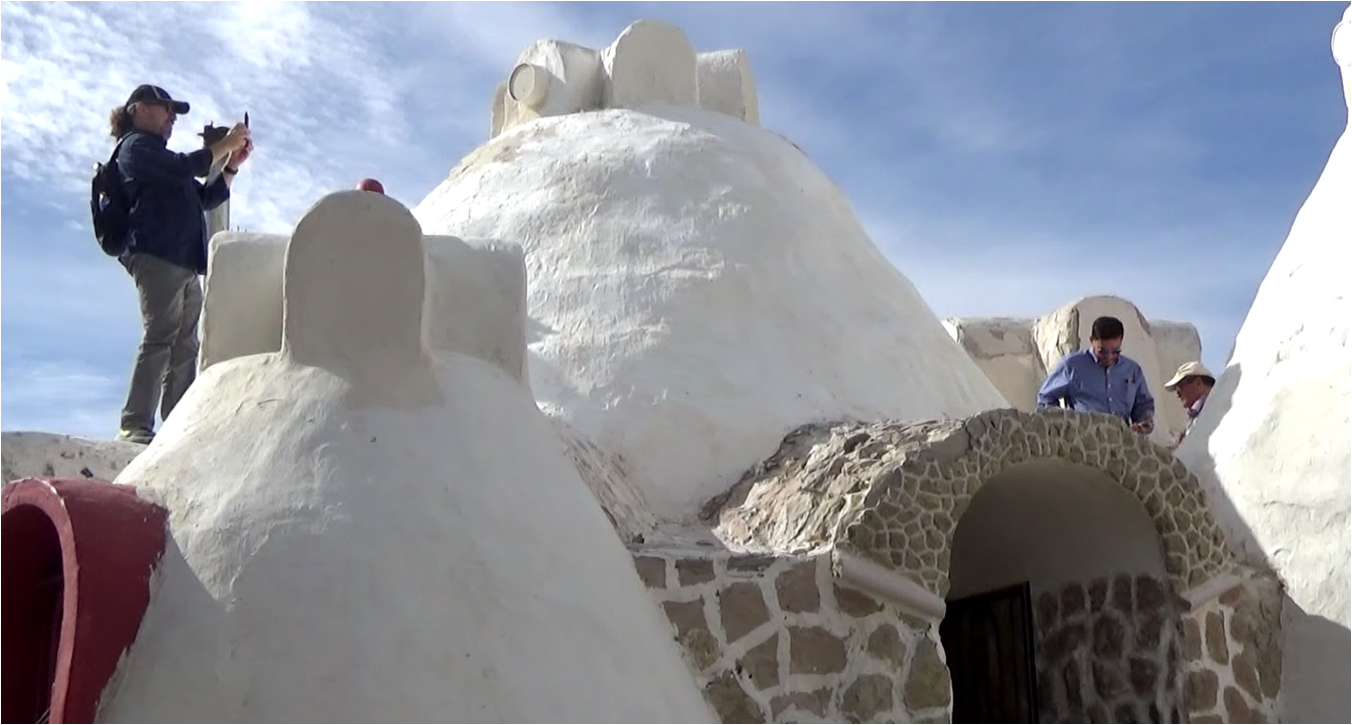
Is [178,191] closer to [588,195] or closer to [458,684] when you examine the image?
[588,195]

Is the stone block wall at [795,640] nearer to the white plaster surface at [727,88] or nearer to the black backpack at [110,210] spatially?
the black backpack at [110,210]

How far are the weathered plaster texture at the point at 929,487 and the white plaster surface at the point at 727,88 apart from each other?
9.96ft

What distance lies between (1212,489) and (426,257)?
10.8ft

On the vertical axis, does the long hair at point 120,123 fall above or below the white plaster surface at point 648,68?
below

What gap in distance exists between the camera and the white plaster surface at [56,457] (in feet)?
16.0

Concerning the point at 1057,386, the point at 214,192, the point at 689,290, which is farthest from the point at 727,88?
the point at 214,192

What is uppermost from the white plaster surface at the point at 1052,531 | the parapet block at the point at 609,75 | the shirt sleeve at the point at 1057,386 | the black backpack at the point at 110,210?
the parapet block at the point at 609,75

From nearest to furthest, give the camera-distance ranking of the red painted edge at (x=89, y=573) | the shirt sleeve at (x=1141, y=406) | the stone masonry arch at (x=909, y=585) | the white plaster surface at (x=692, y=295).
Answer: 1. the red painted edge at (x=89, y=573)
2. the stone masonry arch at (x=909, y=585)
3. the white plaster surface at (x=692, y=295)
4. the shirt sleeve at (x=1141, y=406)

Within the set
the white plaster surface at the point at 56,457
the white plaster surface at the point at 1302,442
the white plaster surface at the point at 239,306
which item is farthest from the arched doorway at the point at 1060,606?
the white plaster surface at the point at 56,457

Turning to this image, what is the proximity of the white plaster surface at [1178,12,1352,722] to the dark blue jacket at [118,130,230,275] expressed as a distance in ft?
13.5

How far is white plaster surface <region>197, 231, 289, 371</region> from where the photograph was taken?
14.4ft

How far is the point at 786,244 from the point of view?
6.63m

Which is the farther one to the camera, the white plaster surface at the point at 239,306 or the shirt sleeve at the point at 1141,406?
the shirt sleeve at the point at 1141,406

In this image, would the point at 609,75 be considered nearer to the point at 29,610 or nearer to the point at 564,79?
the point at 564,79
